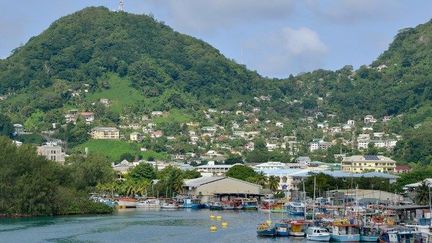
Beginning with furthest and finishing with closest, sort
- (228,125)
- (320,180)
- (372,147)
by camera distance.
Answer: (228,125)
(372,147)
(320,180)

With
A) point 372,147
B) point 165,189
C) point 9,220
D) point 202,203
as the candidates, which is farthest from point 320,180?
point 372,147

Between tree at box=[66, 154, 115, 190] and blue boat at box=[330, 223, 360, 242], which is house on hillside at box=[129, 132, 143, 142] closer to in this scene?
tree at box=[66, 154, 115, 190]

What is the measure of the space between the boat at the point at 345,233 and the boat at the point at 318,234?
359mm

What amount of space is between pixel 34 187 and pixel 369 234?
28.2m

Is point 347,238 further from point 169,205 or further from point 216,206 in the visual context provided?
point 169,205

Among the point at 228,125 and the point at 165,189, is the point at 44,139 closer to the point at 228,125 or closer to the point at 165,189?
the point at 228,125

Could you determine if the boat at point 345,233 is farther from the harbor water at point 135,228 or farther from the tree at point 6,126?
the tree at point 6,126

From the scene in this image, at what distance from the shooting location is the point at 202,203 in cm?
10319

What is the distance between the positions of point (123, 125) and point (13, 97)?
29017mm

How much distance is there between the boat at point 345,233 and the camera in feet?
195

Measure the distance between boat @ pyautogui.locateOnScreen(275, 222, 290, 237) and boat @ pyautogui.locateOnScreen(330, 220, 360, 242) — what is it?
4.27m

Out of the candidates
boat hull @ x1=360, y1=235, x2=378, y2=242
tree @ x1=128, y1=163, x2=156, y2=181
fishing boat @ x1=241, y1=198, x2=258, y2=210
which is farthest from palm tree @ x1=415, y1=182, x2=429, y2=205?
tree @ x1=128, y1=163, x2=156, y2=181

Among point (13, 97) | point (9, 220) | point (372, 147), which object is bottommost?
point (9, 220)

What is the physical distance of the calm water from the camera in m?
61.9
